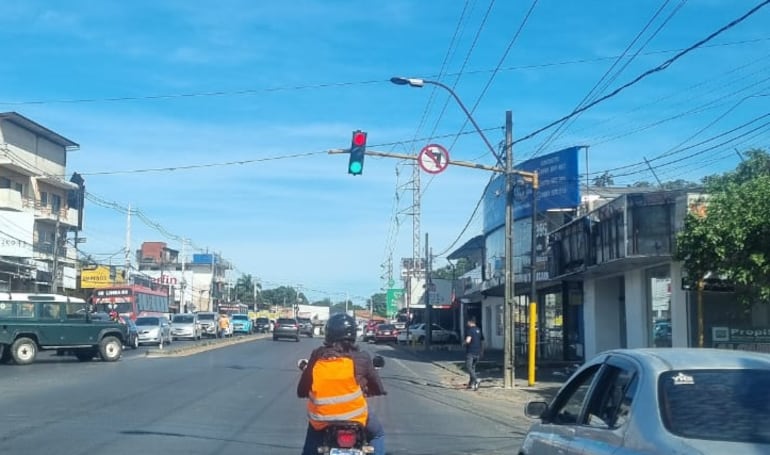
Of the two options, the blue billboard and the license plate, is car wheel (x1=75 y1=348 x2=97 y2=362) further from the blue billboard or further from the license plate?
the license plate

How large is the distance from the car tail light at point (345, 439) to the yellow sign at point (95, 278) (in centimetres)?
6518

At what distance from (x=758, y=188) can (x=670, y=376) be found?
12.4 metres

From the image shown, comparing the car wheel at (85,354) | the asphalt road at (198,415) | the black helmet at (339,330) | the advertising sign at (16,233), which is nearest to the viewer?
the black helmet at (339,330)

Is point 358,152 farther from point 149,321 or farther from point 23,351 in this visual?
point 149,321

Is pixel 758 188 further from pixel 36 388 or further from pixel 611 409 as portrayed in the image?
pixel 36 388

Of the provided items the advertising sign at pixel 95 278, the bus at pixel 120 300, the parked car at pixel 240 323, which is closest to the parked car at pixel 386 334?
the bus at pixel 120 300

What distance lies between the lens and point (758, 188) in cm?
1631

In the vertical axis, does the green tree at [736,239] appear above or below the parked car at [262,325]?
above

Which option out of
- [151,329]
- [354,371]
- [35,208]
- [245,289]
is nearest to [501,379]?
[354,371]

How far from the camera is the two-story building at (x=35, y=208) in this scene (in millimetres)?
55562

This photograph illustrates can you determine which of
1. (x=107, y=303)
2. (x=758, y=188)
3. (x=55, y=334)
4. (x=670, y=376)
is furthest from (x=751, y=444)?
→ (x=107, y=303)

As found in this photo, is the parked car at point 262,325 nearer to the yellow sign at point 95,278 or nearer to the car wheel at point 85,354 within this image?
the yellow sign at point 95,278

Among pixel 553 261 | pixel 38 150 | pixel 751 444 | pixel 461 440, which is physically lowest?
pixel 461 440

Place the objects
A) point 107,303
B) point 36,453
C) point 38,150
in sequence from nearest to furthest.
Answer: point 36,453 < point 107,303 < point 38,150
